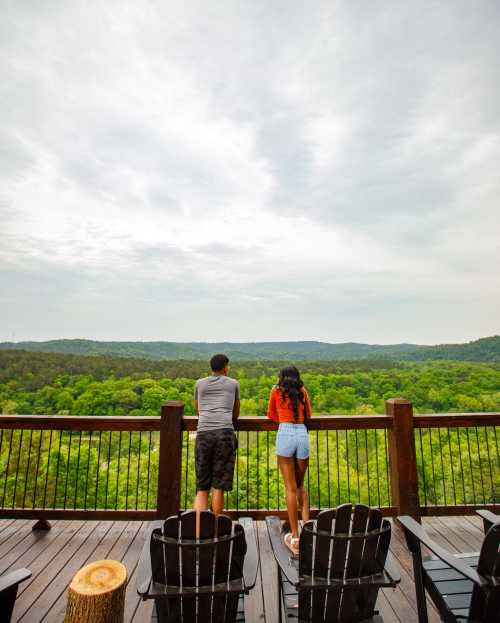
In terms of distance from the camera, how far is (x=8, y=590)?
124 centimetres

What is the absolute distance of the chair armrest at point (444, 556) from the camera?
4.14 feet

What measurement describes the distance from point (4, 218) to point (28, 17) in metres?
13.3

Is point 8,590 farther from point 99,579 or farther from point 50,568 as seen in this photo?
point 50,568

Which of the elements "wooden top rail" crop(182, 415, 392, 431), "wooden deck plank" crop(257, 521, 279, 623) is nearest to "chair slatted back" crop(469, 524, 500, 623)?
"wooden deck plank" crop(257, 521, 279, 623)

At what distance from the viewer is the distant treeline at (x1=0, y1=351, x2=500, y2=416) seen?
50.2 ft

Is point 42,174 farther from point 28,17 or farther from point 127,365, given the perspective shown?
point 127,365

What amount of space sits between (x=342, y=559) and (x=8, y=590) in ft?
4.48

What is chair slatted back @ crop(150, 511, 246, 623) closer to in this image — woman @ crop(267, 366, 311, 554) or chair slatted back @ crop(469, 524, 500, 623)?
chair slatted back @ crop(469, 524, 500, 623)

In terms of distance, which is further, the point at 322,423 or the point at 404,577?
the point at 322,423

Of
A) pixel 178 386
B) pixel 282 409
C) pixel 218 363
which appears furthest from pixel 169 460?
pixel 178 386

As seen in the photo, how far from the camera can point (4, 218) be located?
16.6 meters

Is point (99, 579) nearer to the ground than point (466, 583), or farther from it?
farther from it

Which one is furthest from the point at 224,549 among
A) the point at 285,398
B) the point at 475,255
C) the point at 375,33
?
the point at 475,255

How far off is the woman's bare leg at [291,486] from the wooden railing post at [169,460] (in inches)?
42.0
